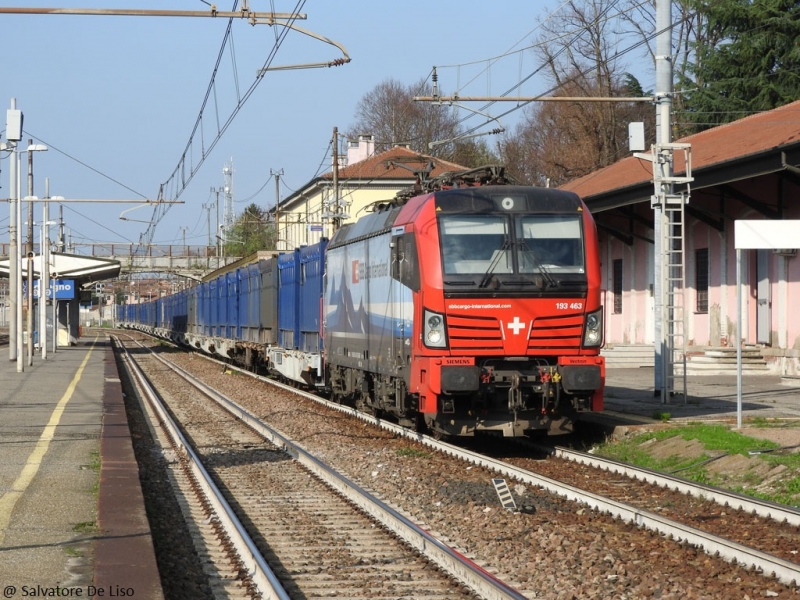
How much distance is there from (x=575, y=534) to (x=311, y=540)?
207 cm

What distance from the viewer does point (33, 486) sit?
10523mm

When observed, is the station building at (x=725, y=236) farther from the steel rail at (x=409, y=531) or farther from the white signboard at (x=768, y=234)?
the steel rail at (x=409, y=531)

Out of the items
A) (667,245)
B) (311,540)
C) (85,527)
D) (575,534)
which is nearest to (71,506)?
(85,527)

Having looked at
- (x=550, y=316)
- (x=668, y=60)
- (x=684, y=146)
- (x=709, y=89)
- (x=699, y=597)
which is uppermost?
(x=709, y=89)

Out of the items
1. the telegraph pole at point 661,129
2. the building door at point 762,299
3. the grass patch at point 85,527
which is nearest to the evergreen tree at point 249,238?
the building door at point 762,299

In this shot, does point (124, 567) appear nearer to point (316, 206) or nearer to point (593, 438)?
point (593, 438)

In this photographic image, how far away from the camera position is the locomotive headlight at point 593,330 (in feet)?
44.3

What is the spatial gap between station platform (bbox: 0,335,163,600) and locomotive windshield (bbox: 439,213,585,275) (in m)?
4.44

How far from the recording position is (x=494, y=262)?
44.0 ft

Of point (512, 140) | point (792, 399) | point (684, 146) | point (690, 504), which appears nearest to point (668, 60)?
point (684, 146)

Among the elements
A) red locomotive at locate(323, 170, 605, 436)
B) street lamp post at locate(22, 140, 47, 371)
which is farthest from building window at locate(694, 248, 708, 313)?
street lamp post at locate(22, 140, 47, 371)

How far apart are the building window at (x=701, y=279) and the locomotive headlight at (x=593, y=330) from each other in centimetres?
1476

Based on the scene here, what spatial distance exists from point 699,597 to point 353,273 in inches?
443

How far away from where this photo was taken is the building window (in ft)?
90.5
